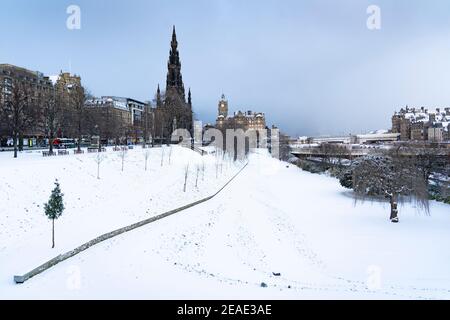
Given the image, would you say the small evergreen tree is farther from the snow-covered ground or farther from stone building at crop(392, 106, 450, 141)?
stone building at crop(392, 106, 450, 141)

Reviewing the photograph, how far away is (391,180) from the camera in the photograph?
2231cm

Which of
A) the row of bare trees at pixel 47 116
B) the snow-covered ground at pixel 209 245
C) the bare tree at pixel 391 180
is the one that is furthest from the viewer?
the row of bare trees at pixel 47 116

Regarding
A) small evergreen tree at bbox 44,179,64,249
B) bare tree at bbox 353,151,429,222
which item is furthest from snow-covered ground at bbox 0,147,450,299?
bare tree at bbox 353,151,429,222

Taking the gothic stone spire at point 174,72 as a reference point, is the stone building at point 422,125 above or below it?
below

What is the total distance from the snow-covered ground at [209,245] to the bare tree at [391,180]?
1690 millimetres

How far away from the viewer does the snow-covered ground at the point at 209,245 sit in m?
10.5

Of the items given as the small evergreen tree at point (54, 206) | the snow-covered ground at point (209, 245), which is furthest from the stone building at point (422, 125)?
the small evergreen tree at point (54, 206)

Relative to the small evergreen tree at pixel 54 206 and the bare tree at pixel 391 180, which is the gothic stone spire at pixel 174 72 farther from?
the small evergreen tree at pixel 54 206

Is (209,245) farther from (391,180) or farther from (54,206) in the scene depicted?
(391,180)

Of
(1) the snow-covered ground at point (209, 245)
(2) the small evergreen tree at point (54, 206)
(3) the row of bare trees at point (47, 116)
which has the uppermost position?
(3) the row of bare trees at point (47, 116)

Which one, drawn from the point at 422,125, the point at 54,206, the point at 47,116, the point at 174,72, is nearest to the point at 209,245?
the point at 54,206
